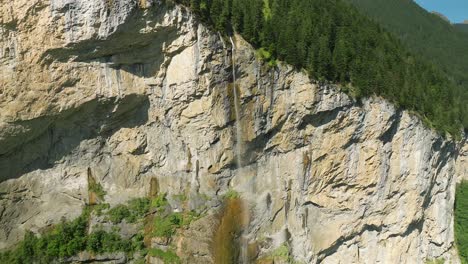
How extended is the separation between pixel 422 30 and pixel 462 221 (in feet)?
150

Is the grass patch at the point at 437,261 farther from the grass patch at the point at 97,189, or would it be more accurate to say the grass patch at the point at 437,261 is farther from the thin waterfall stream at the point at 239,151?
the grass patch at the point at 97,189

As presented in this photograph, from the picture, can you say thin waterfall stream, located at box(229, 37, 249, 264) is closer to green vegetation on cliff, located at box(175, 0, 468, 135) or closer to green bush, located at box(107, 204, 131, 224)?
green vegetation on cliff, located at box(175, 0, 468, 135)

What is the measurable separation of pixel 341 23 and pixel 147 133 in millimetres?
15296

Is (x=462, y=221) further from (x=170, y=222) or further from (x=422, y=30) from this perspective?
(x=422, y=30)

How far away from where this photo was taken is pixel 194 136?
2125 centimetres

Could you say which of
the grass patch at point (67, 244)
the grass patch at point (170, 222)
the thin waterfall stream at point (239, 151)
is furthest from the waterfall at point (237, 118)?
the grass patch at point (67, 244)

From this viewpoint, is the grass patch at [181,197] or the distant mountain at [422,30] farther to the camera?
the distant mountain at [422,30]

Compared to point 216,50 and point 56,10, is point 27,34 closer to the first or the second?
point 56,10

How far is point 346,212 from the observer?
77.0 ft

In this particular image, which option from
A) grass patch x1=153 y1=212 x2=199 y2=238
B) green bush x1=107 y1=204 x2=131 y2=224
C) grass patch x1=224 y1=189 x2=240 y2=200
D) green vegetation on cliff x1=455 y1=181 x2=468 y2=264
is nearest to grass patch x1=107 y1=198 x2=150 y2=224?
green bush x1=107 y1=204 x2=131 y2=224

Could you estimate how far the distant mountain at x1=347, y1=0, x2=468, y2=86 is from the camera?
55000 mm

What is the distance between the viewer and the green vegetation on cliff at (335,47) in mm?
20641

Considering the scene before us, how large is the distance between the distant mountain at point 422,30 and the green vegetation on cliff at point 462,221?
76.4 ft

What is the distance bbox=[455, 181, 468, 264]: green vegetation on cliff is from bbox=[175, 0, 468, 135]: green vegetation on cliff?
842 centimetres
